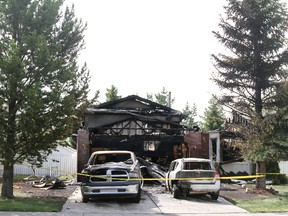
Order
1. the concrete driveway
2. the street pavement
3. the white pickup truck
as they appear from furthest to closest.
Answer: the white pickup truck → the concrete driveway → the street pavement

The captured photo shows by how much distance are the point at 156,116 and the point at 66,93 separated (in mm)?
12144

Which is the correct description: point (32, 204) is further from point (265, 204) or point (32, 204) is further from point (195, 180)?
point (265, 204)

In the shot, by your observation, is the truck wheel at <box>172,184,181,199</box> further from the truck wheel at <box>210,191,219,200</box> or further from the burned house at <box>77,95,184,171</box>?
the burned house at <box>77,95,184,171</box>

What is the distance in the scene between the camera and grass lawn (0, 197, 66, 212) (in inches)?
422

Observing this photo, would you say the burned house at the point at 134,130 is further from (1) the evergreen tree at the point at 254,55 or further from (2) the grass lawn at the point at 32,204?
(2) the grass lawn at the point at 32,204

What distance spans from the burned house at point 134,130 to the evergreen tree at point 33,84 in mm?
6861

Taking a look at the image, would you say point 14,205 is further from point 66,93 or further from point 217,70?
point 217,70

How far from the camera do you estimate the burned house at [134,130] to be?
20.6 m

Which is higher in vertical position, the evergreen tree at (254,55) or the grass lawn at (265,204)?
the evergreen tree at (254,55)

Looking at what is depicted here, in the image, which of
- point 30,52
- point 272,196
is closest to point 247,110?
Result: point 272,196

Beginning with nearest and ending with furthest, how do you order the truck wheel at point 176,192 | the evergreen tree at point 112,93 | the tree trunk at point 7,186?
the tree trunk at point 7,186
the truck wheel at point 176,192
the evergreen tree at point 112,93

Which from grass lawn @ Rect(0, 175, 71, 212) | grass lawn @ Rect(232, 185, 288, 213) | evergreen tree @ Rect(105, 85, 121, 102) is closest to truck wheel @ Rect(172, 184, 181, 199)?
grass lawn @ Rect(232, 185, 288, 213)

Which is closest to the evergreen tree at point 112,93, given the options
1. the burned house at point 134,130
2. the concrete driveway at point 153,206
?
the burned house at point 134,130

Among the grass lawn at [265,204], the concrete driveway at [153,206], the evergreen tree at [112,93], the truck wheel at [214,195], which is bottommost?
the grass lawn at [265,204]
